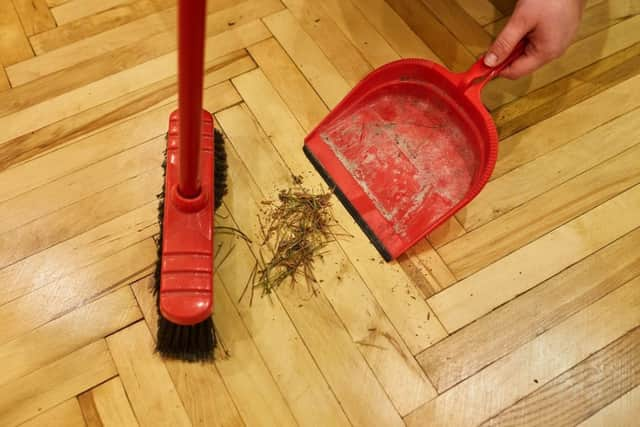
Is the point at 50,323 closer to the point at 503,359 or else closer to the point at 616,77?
the point at 503,359

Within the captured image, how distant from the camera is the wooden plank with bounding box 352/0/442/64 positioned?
113cm

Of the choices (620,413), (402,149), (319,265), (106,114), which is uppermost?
(106,114)

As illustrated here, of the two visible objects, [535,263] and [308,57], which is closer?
[535,263]

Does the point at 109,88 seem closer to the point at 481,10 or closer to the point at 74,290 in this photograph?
the point at 74,290

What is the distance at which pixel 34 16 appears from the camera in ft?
3.54

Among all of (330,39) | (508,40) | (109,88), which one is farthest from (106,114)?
(508,40)

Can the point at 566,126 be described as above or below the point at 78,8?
below

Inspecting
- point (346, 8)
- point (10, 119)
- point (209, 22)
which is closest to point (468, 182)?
point (346, 8)

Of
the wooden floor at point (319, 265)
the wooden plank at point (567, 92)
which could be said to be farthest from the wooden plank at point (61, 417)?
the wooden plank at point (567, 92)

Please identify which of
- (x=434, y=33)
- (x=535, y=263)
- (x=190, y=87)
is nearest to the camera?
(x=190, y=87)

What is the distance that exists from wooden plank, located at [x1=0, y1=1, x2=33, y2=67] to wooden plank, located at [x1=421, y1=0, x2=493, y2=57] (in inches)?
32.2

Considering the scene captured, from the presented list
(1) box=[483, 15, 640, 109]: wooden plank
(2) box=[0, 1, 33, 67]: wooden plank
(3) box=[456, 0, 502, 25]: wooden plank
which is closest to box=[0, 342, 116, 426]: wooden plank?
(2) box=[0, 1, 33, 67]: wooden plank

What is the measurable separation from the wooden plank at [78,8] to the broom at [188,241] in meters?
0.45

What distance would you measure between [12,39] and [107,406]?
729mm
